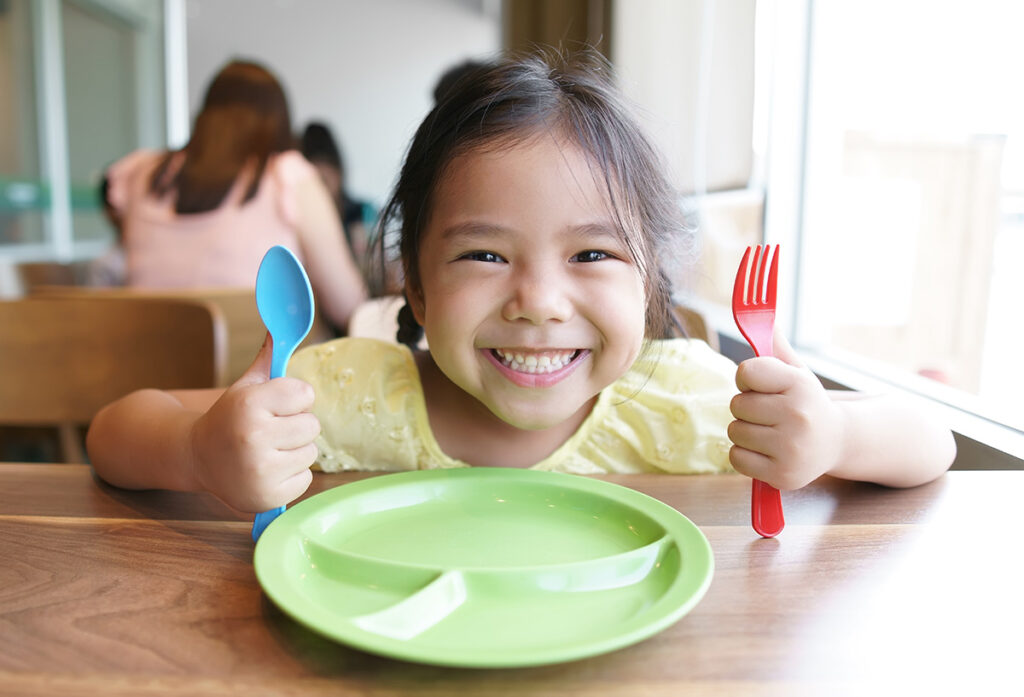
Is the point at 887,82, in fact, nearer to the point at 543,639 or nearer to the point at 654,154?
the point at 654,154

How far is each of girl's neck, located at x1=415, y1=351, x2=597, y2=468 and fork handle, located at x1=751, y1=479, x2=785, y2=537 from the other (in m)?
0.40

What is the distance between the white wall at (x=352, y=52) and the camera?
6.94 m

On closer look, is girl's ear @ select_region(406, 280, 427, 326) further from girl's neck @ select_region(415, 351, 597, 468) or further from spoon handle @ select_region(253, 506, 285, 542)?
spoon handle @ select_region(253, 506, 285, 542)

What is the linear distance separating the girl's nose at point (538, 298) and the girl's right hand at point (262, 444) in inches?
9.0

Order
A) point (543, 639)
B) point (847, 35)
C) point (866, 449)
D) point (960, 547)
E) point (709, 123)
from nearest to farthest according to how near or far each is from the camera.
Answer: point (543, 639)
point (960, 547)
point (866, 449)
point (847, 35)
point (709, 123)

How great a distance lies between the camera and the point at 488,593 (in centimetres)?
49

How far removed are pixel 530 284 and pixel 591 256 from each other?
0.09 metres

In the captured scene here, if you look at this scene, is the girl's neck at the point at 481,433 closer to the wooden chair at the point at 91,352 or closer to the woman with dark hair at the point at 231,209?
the wooden chair at the point at 91,352

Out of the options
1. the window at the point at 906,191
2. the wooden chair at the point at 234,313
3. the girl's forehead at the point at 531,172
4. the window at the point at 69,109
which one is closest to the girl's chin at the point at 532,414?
the girl's forehead at the point at 531,172

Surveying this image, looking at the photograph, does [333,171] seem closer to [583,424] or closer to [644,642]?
[583,424]

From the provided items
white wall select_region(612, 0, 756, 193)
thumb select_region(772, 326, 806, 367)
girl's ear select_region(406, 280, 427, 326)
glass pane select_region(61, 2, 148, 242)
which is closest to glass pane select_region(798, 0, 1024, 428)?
white wall select_region(612, 0, 756, 193)

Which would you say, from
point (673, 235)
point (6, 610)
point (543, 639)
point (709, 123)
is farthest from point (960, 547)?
point (709, 123)

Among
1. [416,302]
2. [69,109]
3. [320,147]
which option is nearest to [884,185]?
[416,302]

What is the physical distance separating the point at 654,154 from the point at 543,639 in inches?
25.7
